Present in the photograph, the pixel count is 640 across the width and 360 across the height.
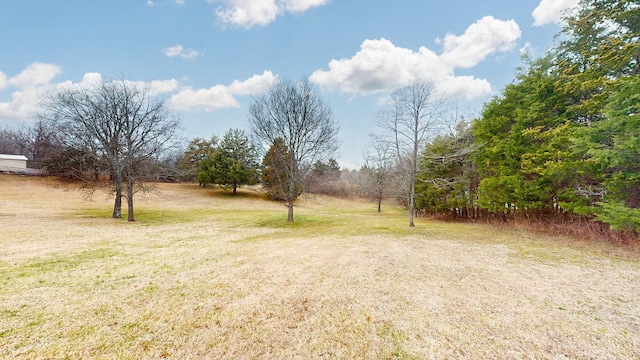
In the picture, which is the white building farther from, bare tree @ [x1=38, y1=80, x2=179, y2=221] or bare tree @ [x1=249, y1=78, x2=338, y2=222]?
bare tree @ [x1=249, y1=78, x2=338, y2=222]

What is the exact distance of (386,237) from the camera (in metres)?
9.59

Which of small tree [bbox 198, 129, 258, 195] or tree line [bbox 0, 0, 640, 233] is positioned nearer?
tree line [bbox 0, 0, 640, 233]

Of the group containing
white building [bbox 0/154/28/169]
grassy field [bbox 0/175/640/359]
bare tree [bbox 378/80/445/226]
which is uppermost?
bare tree [bbox 378/80/445/226]

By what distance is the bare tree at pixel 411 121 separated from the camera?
38.8ft

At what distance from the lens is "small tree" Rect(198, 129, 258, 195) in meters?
29.1

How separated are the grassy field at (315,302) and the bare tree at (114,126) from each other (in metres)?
6.75

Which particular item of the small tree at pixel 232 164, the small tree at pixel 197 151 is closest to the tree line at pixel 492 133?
the small tree at pixel 232 164

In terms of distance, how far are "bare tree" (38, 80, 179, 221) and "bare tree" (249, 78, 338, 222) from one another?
587 cm

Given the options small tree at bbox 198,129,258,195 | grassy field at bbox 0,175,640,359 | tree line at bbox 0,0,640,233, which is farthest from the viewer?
small tree at bbox 198,129,258,195

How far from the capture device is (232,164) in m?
29.5

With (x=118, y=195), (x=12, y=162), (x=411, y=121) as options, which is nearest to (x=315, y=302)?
(x=411, y=121)

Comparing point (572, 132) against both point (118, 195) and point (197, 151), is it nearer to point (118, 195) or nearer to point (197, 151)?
point (118, 195)

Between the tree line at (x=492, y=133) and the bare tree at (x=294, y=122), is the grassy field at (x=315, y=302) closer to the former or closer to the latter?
the tree line at (x=492, y=133)

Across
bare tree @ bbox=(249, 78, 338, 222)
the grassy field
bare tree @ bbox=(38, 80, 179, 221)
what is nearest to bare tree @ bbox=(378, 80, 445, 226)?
bare tree @ bbox=(249, 78, 338, 222)
